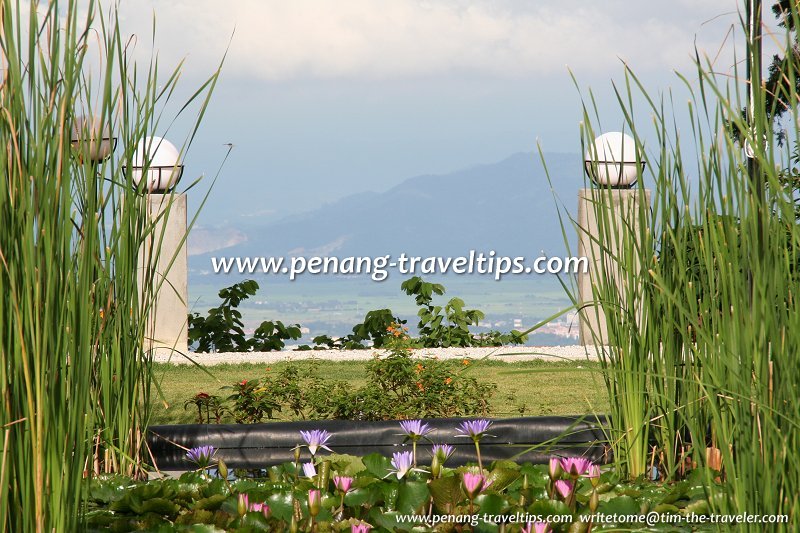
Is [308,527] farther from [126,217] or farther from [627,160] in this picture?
[627,160]

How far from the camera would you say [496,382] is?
6.29m

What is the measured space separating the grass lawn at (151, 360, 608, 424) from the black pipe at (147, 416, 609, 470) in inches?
45.6

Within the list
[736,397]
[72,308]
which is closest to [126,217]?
[72,308]

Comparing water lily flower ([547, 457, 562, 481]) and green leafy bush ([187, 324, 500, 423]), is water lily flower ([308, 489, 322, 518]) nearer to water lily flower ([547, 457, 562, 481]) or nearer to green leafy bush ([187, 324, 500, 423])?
water lily flower ([547, 457, 562, 481])

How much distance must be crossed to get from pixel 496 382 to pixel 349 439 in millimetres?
3058

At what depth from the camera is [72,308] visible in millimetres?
1490

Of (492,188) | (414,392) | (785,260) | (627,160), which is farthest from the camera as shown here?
(492,188)

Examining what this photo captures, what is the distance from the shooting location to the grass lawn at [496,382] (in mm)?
4992

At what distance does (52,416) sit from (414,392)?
3.28 m

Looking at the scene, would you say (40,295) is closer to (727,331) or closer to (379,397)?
(727,331)

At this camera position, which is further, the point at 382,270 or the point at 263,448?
the point at 382,270

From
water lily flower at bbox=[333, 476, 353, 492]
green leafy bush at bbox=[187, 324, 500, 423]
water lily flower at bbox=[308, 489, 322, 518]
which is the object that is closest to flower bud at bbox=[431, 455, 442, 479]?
water lily flower at bbox=[333, 476, 353, 492]

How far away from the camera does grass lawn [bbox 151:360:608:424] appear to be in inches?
197

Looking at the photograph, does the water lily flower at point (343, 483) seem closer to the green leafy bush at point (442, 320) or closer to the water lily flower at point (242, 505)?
the water lily flower at point (242, 505)
